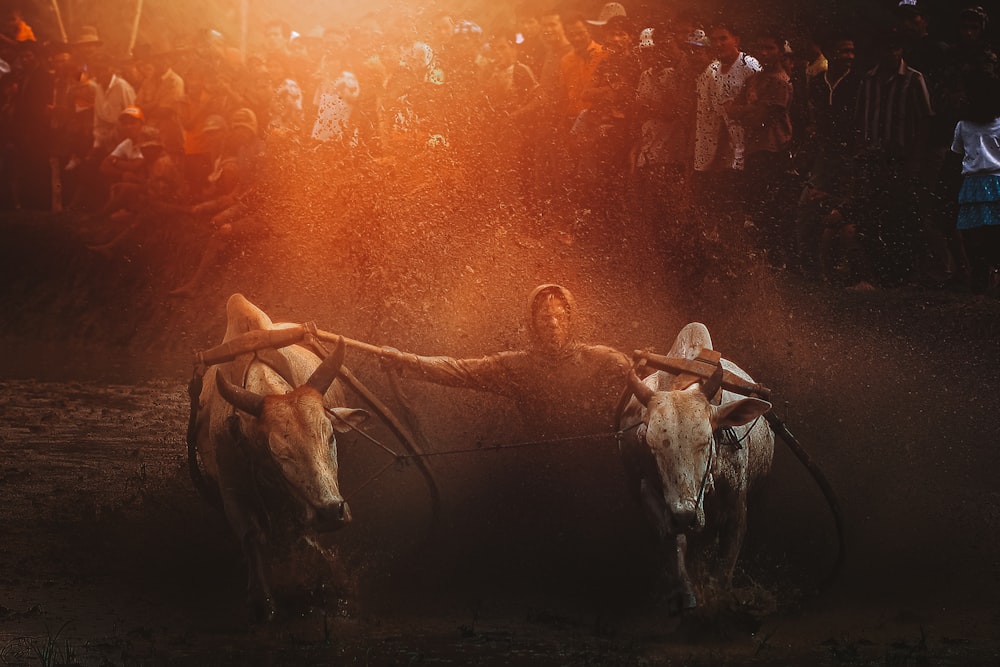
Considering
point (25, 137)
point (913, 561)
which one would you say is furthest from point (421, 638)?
point (25, 137)

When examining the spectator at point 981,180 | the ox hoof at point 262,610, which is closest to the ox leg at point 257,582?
the ox hoof at point 262,610

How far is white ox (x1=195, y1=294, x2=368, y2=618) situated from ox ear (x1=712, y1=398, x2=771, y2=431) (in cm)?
167

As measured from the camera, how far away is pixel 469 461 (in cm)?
834

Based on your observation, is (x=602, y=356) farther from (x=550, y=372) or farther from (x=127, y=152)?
(x=127, y=152)

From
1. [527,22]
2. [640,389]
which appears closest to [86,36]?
[527,22]

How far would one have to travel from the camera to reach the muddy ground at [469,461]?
25.1 feet

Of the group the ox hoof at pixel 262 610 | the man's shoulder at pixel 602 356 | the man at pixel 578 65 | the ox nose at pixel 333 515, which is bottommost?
the ox hoof at pixel 262 610

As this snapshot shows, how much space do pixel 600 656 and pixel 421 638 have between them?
88cm

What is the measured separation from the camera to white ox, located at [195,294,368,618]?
6922 millimetres

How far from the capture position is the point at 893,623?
787cm

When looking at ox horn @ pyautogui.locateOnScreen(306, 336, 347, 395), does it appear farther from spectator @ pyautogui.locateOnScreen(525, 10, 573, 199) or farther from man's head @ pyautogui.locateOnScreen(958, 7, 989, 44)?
man's head @ pyautogui.locateOnScreen(958, 7, 989, 44)

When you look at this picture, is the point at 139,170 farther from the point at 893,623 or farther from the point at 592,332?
the point at 893,623

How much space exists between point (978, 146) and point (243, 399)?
185 inches

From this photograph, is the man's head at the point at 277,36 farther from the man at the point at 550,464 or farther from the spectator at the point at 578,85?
the man at the point at 550,464
